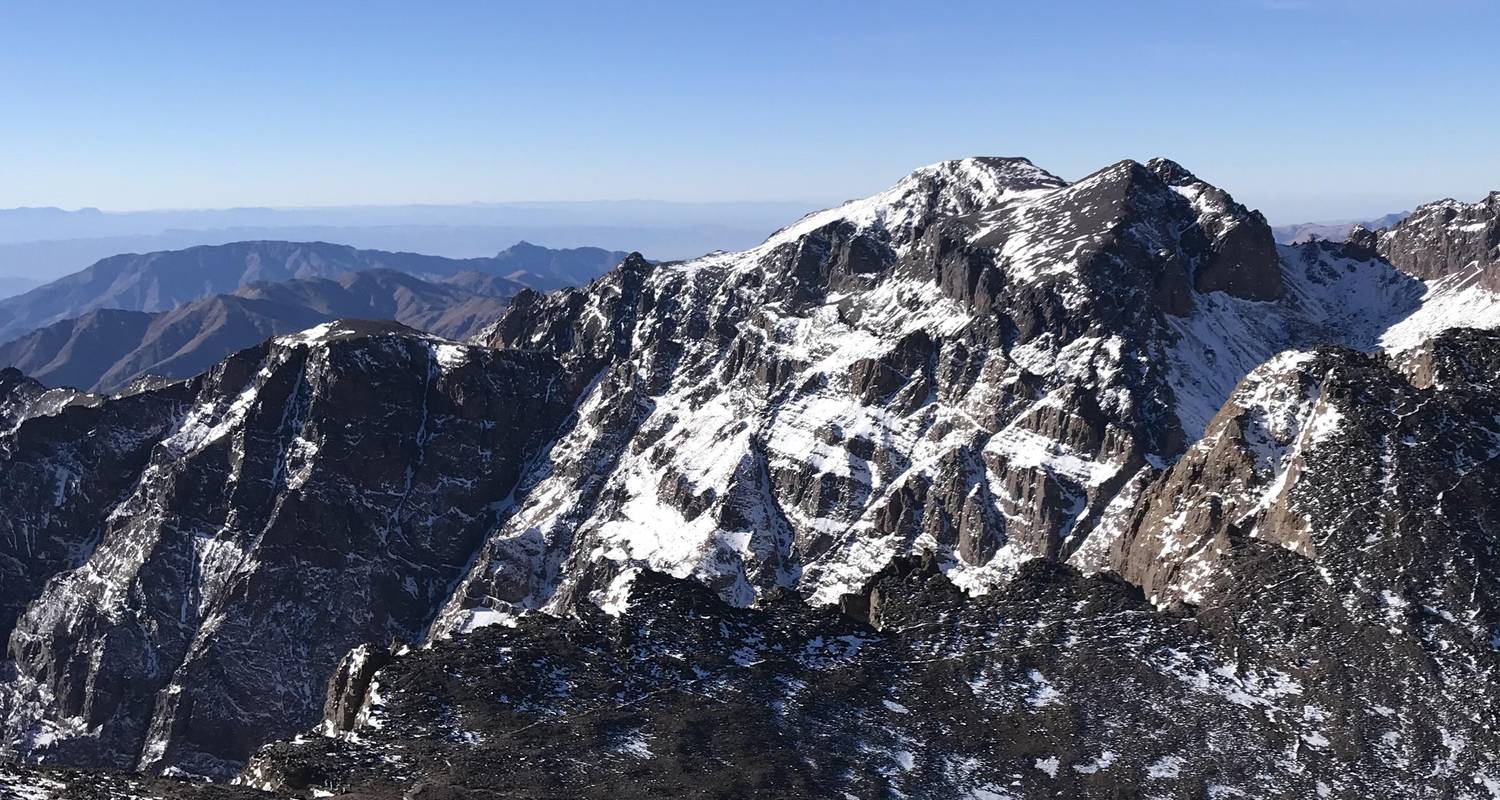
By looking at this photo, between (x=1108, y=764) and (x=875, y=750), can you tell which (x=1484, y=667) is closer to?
(x=1108, y=764)

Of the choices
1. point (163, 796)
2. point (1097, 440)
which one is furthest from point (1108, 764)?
point (1097, 440)

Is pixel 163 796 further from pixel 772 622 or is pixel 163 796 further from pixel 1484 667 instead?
pixel 1484 667

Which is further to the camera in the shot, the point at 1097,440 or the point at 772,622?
the point at 1097,440

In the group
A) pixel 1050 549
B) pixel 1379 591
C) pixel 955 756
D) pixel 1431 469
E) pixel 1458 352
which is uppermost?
pixel 1458 352

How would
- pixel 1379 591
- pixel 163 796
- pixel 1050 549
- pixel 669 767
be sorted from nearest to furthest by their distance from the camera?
pixel 163 796
pixel 669 767
pixel 1379 591
pixel 1050 549

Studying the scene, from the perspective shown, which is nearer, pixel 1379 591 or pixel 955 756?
pixel 955 756

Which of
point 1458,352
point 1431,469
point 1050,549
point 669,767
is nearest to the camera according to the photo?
point 669,767

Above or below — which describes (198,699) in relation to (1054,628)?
below

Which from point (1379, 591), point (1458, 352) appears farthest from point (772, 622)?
point (1458, 352)

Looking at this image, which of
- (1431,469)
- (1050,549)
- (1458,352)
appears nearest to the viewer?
(1431,469)
